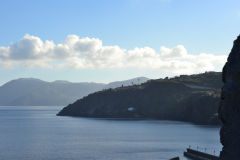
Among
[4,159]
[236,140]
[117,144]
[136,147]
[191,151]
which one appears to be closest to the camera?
[236,140]

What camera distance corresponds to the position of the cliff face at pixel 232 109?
3562 cm

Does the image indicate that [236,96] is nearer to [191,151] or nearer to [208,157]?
[208,157]

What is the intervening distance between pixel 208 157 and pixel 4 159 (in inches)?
1789

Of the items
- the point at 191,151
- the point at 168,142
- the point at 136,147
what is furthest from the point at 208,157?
the point at 168,142

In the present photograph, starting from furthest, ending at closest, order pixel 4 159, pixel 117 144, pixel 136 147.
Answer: pixel 117 144 < pixel 136 147 < pixel 4 159

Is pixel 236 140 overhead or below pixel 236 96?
below

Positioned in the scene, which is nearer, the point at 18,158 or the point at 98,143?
the point at 18,158

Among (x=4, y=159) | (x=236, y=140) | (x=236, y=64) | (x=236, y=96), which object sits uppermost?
(x=236, y=64)

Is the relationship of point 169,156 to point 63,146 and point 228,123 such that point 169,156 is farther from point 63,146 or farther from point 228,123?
point 228,123

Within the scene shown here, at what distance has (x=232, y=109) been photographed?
36688 mm

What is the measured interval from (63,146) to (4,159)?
24.1 meters

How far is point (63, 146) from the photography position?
11019cm

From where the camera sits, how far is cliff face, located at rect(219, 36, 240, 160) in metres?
35.6

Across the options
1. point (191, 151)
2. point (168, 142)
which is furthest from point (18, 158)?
point (168, 142)
